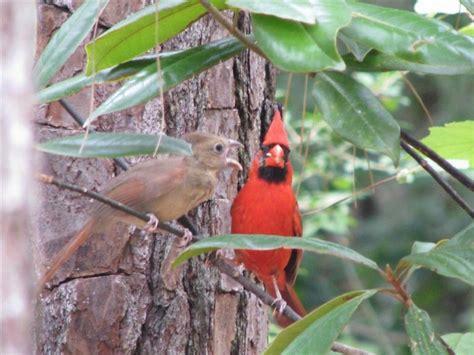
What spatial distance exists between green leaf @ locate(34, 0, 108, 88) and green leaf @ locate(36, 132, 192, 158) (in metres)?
0.13

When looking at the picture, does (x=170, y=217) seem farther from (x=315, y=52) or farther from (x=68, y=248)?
(x=315, y=52)

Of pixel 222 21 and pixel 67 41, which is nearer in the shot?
pixel 222 21

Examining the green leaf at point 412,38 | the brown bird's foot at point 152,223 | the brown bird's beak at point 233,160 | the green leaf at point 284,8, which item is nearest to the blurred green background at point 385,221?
the brown bird's beak at point 233,160

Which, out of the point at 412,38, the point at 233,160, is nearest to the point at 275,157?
the point at 233,160

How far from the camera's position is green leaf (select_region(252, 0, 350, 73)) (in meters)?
1.36

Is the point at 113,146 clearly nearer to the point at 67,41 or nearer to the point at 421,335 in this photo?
the point at 67,41

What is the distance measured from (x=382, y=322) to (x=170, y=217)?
14.4 ft

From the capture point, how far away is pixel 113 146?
1.65 metres

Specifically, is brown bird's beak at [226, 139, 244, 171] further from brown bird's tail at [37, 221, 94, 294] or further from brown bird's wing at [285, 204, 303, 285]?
brown bird's tail at [37, 221, 94, 294]

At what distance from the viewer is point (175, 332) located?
2395 mm

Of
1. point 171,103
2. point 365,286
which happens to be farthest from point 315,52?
point 365,286

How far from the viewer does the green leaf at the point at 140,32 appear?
1611 millimetres

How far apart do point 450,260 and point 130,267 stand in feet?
3.14

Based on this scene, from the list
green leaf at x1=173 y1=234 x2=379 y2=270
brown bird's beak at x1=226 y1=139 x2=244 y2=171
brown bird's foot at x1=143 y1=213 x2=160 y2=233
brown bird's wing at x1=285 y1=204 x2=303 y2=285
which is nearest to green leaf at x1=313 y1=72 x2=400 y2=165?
green leaf at x1=173 y1=234 x2=379 y2=270
